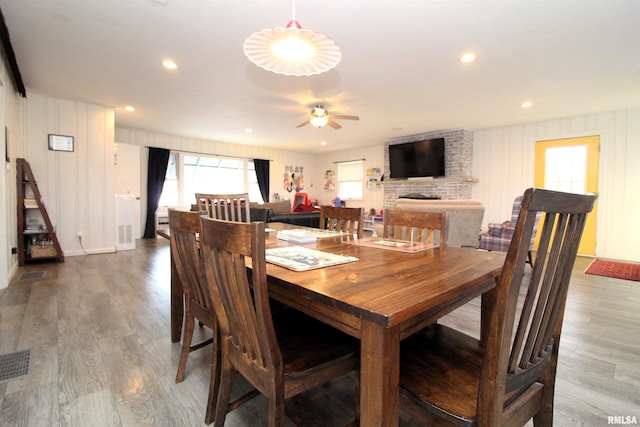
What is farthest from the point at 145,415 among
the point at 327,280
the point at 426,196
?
the point at 426,196

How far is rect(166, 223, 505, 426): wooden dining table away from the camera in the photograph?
0.73m

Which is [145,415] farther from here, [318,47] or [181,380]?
[318,47]

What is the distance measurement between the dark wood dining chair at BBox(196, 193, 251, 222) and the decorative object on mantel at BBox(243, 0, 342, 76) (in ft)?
3.48

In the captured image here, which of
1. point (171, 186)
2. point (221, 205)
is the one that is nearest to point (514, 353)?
point (221, 205)

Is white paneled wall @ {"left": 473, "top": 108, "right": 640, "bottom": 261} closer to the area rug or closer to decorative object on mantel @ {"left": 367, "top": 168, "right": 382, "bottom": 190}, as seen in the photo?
the area rug

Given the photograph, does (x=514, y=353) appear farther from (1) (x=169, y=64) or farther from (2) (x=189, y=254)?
(1) (x=169, y=64)

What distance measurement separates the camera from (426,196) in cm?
640

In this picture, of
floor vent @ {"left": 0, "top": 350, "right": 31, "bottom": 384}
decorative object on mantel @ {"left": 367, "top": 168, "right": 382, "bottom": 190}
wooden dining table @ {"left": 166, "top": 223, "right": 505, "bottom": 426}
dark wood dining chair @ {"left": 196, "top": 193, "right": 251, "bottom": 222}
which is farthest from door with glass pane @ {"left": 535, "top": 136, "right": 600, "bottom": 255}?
floor vent @ {"left": 0, "top": 350, "right": 31, "bottom": 384}

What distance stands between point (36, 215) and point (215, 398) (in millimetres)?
4662

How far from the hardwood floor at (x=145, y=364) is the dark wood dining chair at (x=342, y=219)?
1.02 metres

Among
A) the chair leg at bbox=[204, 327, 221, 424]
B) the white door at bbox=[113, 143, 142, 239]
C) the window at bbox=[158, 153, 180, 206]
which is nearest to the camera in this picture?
the chair leg at bbox=[204, 327, 221, 424]

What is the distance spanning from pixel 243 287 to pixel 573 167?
6.23m

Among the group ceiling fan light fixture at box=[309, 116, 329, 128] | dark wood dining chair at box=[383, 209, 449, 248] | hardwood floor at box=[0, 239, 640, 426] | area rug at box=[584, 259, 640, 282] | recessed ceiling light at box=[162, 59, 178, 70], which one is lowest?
hardwood floor at box=[0, 239, 640, 426]

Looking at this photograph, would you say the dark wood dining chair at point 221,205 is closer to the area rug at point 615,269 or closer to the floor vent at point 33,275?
the floor vent at point 33,275
